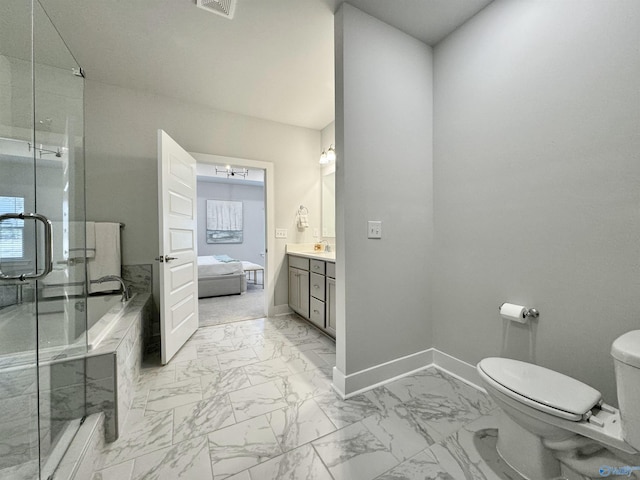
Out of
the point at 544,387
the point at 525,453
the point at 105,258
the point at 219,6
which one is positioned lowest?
the point at 525,453

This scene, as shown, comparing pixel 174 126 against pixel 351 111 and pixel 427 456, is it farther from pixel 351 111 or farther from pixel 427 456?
pixel 427 456

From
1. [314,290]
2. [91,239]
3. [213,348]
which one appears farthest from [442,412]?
[91,239]

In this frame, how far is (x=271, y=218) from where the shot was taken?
3203 mm

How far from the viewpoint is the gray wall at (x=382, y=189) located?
1.63 metres

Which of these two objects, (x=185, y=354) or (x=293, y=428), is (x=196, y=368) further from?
(x=293, y=428)

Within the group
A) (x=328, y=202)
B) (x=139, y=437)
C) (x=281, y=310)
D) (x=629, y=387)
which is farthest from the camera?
(x=328, y=202)

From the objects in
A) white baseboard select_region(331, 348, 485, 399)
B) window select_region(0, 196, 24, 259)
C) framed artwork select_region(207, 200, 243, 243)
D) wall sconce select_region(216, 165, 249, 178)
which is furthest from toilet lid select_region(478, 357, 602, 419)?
framed artwork select_region(207, 200, 243, 243)

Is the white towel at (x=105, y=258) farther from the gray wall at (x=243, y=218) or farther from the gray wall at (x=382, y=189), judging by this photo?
the gray wall at (x=243, y=218)

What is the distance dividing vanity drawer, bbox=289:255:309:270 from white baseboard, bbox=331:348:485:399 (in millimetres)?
1291

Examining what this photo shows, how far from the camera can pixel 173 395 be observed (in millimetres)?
1671

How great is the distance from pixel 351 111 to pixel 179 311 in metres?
2.27

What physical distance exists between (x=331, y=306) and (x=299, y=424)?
1.09 metres

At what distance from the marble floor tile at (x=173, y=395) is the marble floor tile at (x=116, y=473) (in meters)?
0.36

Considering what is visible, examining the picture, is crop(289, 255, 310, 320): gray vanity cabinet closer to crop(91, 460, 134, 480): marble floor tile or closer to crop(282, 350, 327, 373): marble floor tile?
crop(282, 350, 327, 373): marble floor tile
